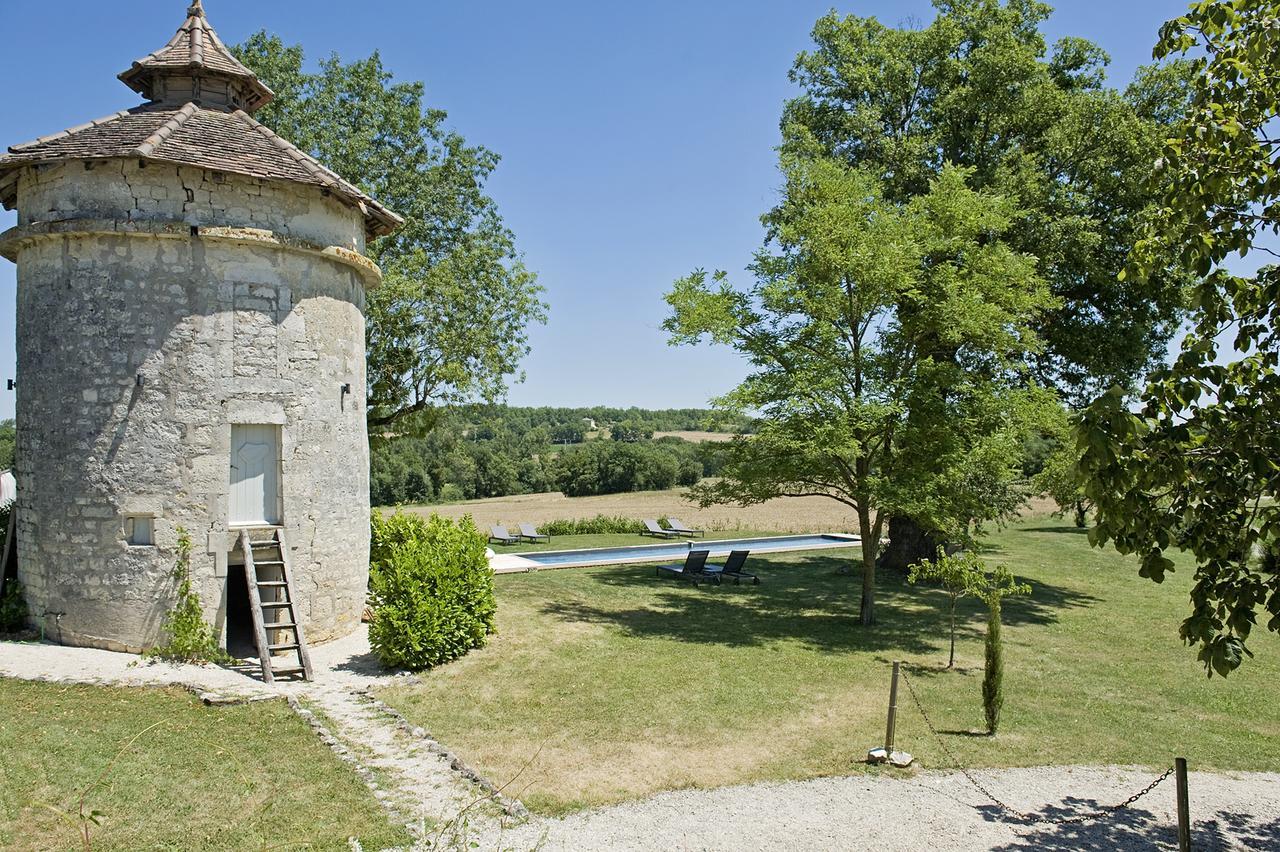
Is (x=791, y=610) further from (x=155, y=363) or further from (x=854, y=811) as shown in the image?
(x=155, y=363)

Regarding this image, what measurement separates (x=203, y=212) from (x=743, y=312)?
9.53 metres

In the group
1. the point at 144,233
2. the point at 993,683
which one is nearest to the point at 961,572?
the point at 993,683

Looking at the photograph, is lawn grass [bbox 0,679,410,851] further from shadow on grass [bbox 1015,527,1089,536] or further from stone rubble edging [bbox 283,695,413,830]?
shadow on grass [bbox 1015,527,1089,536]

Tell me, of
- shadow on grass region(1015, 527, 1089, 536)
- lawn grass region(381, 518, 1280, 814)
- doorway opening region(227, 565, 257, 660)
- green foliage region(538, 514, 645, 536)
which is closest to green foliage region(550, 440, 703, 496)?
green foliage region(538, 514, 645, 536)

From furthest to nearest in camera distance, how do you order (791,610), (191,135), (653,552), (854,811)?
(653,552), (791,610), (191,135), (854,811)

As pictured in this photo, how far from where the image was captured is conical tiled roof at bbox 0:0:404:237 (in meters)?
12.0

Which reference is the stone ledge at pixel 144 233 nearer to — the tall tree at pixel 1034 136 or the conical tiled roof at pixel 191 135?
the conical tiled roof at pixel 191 135

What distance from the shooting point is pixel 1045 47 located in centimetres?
2109

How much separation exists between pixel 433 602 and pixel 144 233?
21.9 ft

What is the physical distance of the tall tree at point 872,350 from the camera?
1505 centimetres

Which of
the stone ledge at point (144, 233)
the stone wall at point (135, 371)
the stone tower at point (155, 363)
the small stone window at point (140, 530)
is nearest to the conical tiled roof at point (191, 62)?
the stone tower at point (155, 363)

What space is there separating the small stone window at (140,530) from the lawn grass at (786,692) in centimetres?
425

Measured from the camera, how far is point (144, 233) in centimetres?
1184

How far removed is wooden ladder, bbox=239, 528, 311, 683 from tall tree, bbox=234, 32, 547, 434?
31.1 feet
